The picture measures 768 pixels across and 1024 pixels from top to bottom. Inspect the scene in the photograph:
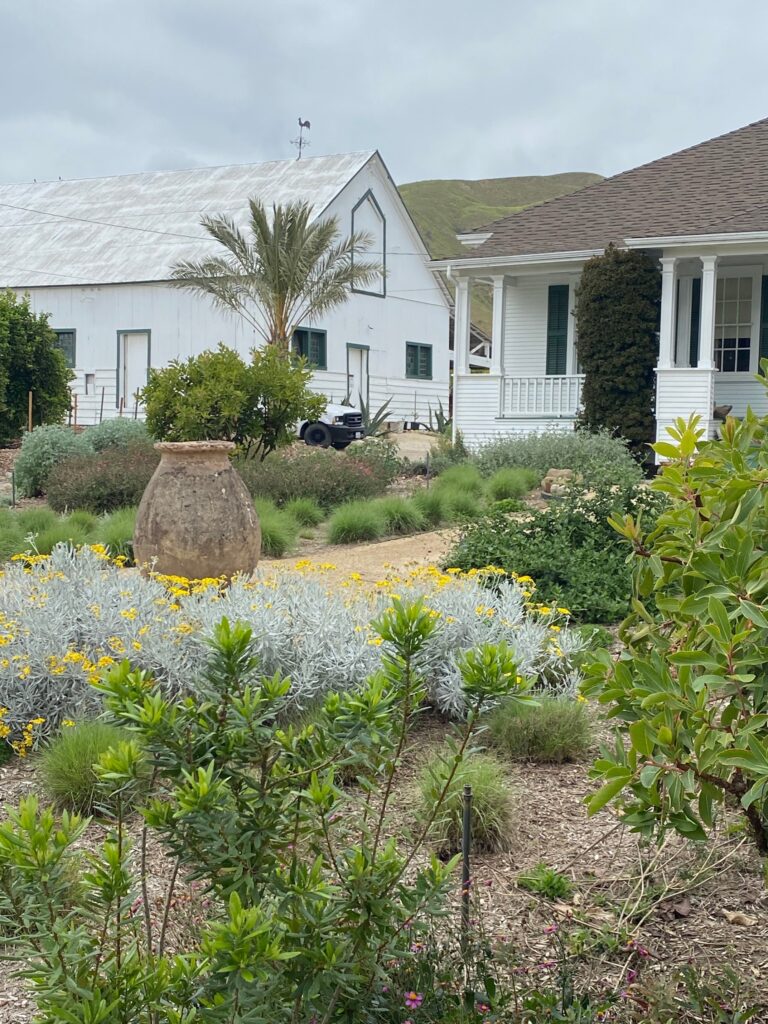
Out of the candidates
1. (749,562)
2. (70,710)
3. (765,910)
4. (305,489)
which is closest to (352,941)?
(749,562)

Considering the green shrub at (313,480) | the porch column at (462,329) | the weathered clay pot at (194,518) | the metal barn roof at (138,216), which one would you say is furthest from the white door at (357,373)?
the weathered clay pot at (194,518)

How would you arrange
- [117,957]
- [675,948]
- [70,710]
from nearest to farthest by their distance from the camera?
[117,957], [675,948], [70,710]

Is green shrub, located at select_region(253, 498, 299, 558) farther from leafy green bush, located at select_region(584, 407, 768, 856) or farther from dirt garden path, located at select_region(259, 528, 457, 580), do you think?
leafy green bush, located at select_region(584, 407, 768, 856)

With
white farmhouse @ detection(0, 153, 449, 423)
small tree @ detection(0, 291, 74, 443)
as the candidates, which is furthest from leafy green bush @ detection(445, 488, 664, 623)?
white farmhouse @ detection(0, 153, 449, 423)

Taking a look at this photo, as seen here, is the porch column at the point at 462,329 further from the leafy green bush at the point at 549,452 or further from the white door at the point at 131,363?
the white door at the point at 131,363

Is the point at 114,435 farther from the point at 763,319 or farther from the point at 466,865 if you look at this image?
the point at 466,865

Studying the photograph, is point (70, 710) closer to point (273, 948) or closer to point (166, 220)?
point (273, 948)

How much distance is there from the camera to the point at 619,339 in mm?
18094

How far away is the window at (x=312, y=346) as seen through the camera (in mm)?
30047

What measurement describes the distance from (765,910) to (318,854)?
197 cm

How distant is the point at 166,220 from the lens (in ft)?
107

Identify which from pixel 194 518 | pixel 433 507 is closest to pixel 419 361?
pixel 433 507

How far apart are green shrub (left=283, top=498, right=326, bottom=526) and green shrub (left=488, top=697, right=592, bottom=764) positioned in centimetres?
770

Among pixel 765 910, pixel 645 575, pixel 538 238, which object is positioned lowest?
pixel 765 910
